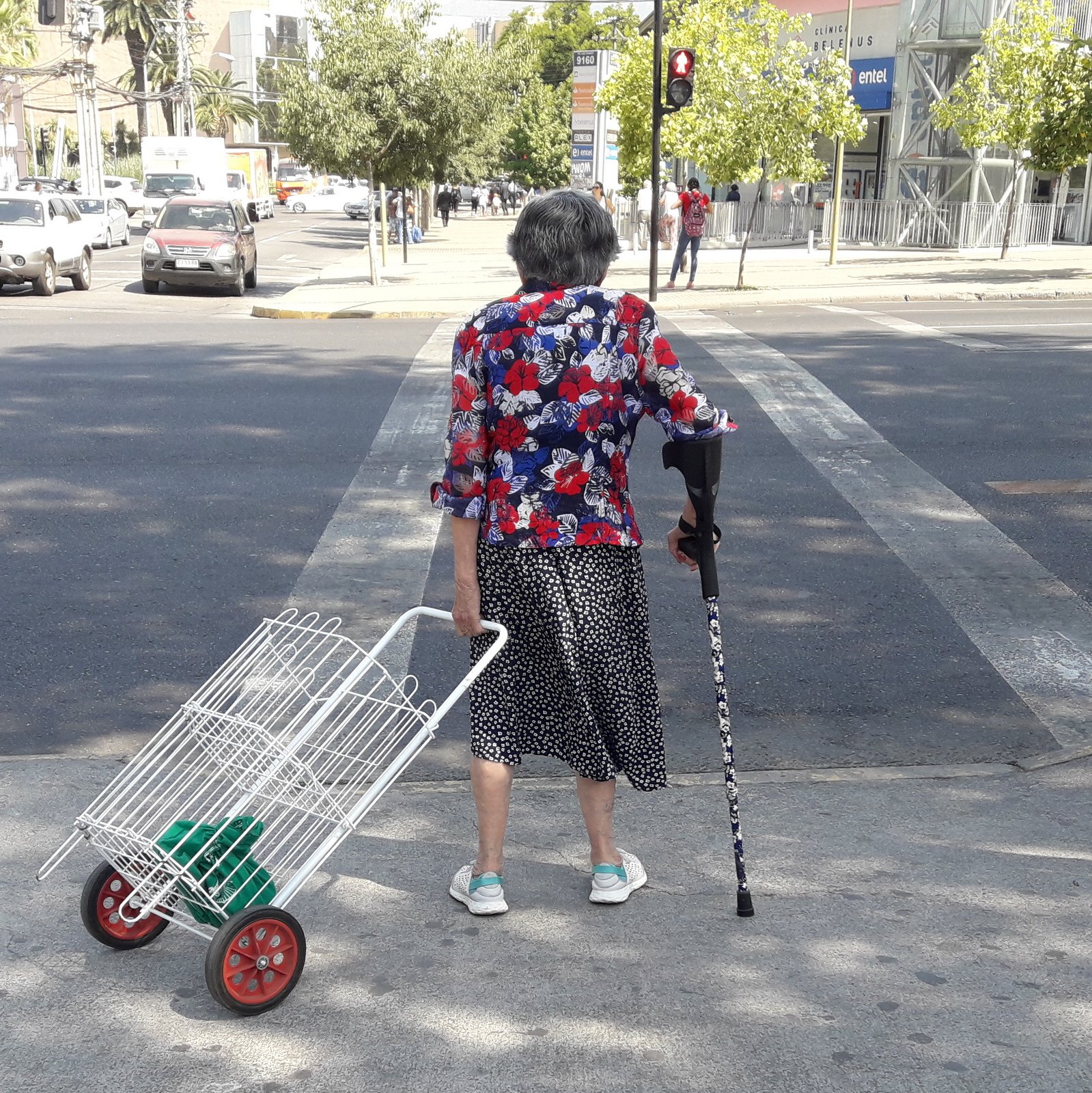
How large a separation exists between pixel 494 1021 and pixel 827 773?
1.82m

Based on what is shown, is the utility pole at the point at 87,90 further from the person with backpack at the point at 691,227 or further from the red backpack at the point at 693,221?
the red backpack at the point at 693,221

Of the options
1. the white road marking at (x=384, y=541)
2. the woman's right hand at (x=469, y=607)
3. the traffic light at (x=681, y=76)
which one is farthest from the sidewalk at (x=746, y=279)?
the woman's right hand at (x=469, y=607)

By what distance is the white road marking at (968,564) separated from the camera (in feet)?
17.3

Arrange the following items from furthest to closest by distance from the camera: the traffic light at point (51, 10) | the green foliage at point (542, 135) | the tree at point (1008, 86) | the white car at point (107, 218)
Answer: the green foliage at point (542, 135) → the white car at point (107, 218) → the tree at point (1008, 86) → the traffic light at point (51, 10)

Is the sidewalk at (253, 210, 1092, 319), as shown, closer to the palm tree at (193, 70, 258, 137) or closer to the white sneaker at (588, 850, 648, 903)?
the white sneaker at (588, 850, 648, 903)

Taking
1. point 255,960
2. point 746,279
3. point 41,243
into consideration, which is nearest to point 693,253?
point 746,279

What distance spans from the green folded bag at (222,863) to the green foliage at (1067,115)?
22.0m

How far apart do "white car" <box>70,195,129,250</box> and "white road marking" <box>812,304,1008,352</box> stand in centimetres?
2295

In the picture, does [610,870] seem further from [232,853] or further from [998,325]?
[998,325]

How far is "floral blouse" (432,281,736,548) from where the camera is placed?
3.20 metres

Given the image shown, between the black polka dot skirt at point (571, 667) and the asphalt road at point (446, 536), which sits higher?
the black polka dot skirt at point (571, 667)

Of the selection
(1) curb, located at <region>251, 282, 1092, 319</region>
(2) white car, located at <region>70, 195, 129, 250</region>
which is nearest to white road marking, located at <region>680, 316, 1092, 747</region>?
(1) curb, located at <region>251, 282, 1092, 319</region>

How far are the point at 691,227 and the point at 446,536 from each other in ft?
52.2

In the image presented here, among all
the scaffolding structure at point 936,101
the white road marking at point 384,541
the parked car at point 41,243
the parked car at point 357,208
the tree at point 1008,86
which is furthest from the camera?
the parked car at point 357,208
